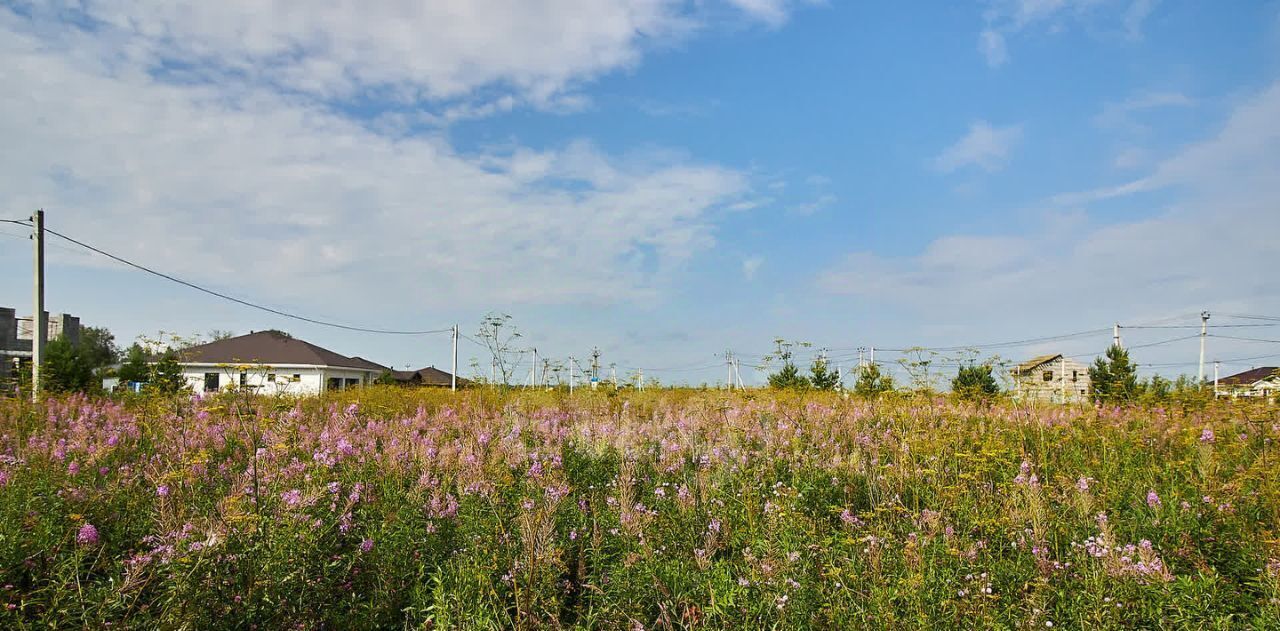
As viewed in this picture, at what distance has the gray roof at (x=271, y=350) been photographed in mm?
33656

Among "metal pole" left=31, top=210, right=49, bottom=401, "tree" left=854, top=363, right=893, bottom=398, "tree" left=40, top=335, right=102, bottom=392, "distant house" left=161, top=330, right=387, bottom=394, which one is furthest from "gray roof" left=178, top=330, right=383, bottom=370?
"tree" left=854, top=363, right=893, bottom=398

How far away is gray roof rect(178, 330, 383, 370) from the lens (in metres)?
33.7

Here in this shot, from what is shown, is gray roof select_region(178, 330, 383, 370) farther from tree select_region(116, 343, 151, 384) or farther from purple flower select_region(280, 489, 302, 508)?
purple flower select_region(280, 489, 302, 508)

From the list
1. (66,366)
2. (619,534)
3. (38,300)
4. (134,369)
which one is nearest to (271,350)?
(134,369)

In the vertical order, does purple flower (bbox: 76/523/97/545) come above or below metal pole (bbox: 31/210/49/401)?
below

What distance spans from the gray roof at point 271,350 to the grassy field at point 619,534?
32221mm

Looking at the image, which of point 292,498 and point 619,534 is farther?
point 619,534

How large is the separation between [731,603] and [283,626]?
171 centimetres

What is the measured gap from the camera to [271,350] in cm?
3512

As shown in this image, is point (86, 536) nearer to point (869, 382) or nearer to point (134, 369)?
point (869, 382)

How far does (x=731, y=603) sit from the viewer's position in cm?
239

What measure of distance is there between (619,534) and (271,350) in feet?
123

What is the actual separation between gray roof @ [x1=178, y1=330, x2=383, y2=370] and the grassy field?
32.2 metres

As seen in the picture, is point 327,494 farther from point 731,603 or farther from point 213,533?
point 731,603
